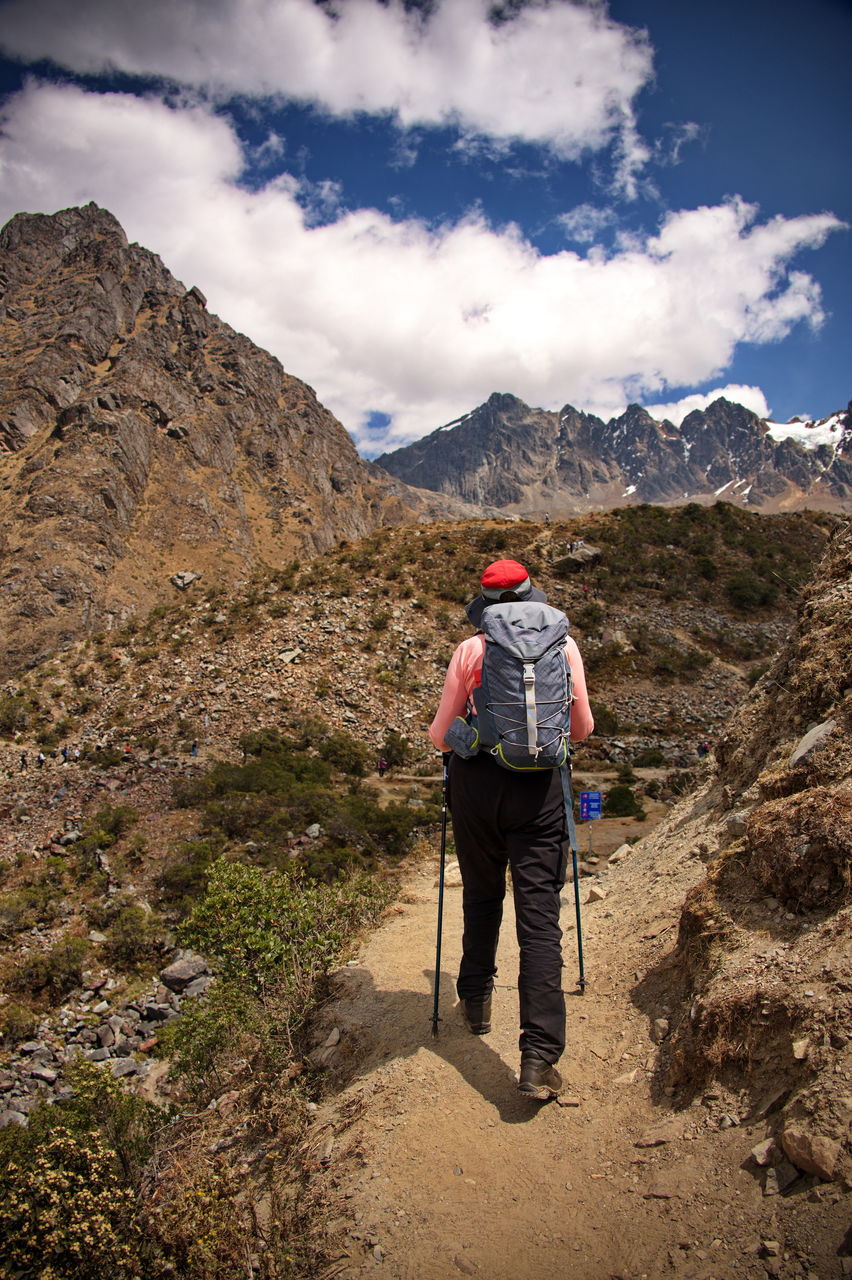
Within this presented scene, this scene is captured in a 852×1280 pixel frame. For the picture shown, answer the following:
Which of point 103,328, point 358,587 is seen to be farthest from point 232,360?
point 358,587

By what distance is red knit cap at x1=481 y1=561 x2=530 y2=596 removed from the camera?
3447 mm

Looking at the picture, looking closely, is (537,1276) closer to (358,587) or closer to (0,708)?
(0,708)

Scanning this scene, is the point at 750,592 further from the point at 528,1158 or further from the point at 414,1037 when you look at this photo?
the point at 528,1158

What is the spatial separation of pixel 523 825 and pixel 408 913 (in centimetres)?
392

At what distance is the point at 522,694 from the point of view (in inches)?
122

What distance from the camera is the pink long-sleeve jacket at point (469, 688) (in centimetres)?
334

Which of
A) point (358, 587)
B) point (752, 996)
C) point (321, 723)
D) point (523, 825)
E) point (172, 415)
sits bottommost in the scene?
point (321, 723)

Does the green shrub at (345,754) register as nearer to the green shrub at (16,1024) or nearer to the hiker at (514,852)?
the green shrub at (16,1024)

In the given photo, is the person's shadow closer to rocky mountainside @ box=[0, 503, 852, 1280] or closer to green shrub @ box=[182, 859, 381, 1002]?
rocky mountainside @ box=[0, 503, 852, 1280]

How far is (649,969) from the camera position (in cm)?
371

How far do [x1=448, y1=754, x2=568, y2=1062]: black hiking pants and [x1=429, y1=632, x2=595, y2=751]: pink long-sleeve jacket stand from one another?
237mm

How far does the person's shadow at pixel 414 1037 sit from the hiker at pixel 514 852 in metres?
0.15

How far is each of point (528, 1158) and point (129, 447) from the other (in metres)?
79.4

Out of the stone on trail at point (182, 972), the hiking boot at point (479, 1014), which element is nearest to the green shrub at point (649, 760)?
the stone on trail at point (182, 972)
